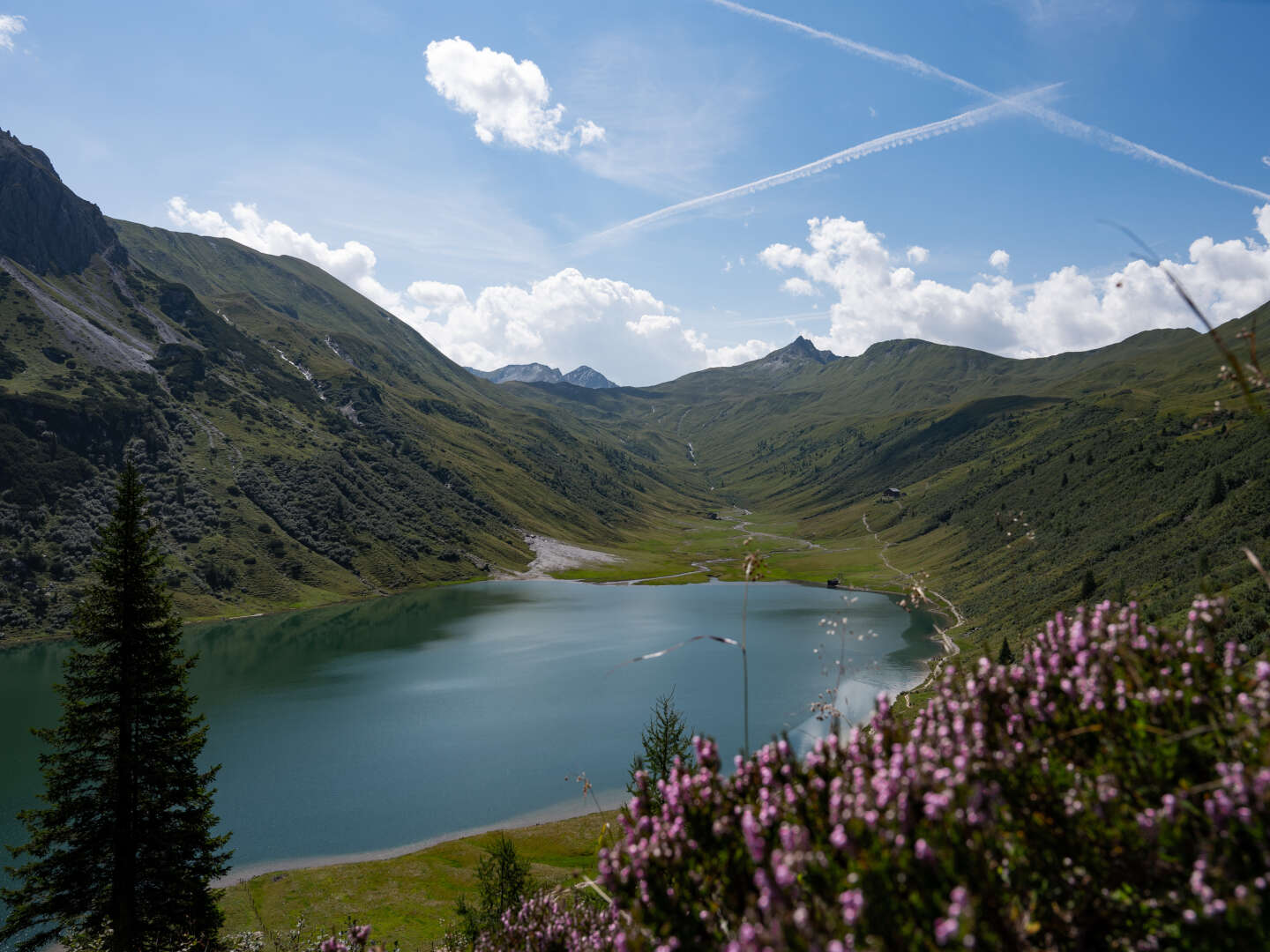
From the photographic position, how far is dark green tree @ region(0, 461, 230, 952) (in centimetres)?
2584

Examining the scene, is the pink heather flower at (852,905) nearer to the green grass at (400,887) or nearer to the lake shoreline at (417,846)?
the green grass at (400,887)

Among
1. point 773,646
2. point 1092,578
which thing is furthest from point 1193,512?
point 773,646

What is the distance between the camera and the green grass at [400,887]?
136 ft

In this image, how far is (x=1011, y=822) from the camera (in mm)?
5188

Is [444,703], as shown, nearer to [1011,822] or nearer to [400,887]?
[400,887]

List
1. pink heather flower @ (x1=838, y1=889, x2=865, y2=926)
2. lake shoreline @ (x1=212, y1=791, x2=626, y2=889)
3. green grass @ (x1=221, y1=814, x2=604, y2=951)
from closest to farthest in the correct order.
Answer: pink heather flower @ (x1=838, y1=889, x2=865, y2=926), green grass @ (x1=221, y1=814, x2=604, y2=951), lake shoreline @ (x1=212, y1=791, x2=626, y2=889)

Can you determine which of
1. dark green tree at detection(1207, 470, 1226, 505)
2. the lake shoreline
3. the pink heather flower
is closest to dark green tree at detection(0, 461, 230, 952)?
the lake shoreline

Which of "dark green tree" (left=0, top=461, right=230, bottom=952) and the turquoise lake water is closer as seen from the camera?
"dark green tree" (left=0, top=461, right=230, bottom=952)

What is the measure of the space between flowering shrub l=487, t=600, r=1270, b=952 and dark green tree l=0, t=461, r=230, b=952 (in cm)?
2940

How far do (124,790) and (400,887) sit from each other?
87.8ft

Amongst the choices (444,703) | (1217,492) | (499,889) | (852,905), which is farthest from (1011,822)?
(1217,492)

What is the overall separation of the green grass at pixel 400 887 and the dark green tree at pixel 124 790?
14717mm

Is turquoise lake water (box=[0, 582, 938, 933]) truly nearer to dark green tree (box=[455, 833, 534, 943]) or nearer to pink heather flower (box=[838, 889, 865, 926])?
dark green tree (box=[455, 833, 534, 943])

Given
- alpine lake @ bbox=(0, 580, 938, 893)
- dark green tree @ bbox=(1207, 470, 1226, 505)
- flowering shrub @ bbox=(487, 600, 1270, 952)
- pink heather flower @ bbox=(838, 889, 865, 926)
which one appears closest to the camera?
pink heather flower @ bbox=(838, 889, 865, 926)
